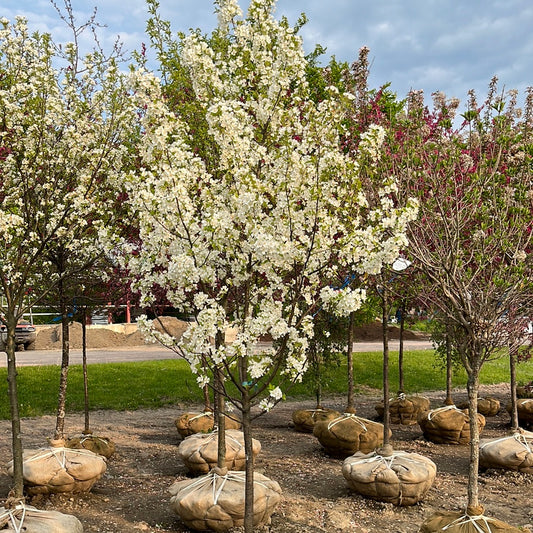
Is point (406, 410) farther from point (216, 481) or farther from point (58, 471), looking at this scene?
point (58, 471)

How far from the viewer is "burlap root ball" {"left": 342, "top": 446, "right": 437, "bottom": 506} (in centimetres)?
652

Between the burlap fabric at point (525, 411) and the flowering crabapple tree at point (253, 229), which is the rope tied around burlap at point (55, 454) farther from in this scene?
the burlap fabric at point (525, 411)

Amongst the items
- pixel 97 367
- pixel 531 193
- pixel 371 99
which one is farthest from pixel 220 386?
pixel 97 367

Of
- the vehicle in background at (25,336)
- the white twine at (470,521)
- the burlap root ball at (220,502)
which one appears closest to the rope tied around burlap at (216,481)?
the burlap root ball at (220,502)

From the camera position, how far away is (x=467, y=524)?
5.03 meters

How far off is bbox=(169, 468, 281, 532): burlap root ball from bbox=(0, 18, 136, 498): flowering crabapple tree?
162 centimetres

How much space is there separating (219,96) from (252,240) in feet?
6.35

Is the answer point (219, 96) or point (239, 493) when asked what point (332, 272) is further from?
point (239, 493)

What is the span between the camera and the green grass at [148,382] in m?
13.3

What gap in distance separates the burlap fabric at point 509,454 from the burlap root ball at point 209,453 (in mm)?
3413

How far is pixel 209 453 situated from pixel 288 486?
44.4 inches

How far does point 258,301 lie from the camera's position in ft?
17.7

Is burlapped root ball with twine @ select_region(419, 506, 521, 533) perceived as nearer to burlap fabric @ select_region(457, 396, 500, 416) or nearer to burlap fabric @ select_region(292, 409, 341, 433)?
burlap fabric @ select_region(292, 409, 341, 433)

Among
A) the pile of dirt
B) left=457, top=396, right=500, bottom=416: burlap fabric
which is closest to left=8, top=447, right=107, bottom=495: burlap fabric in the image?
left=457, top=396, right=500, bottom=416: burlap fabric
